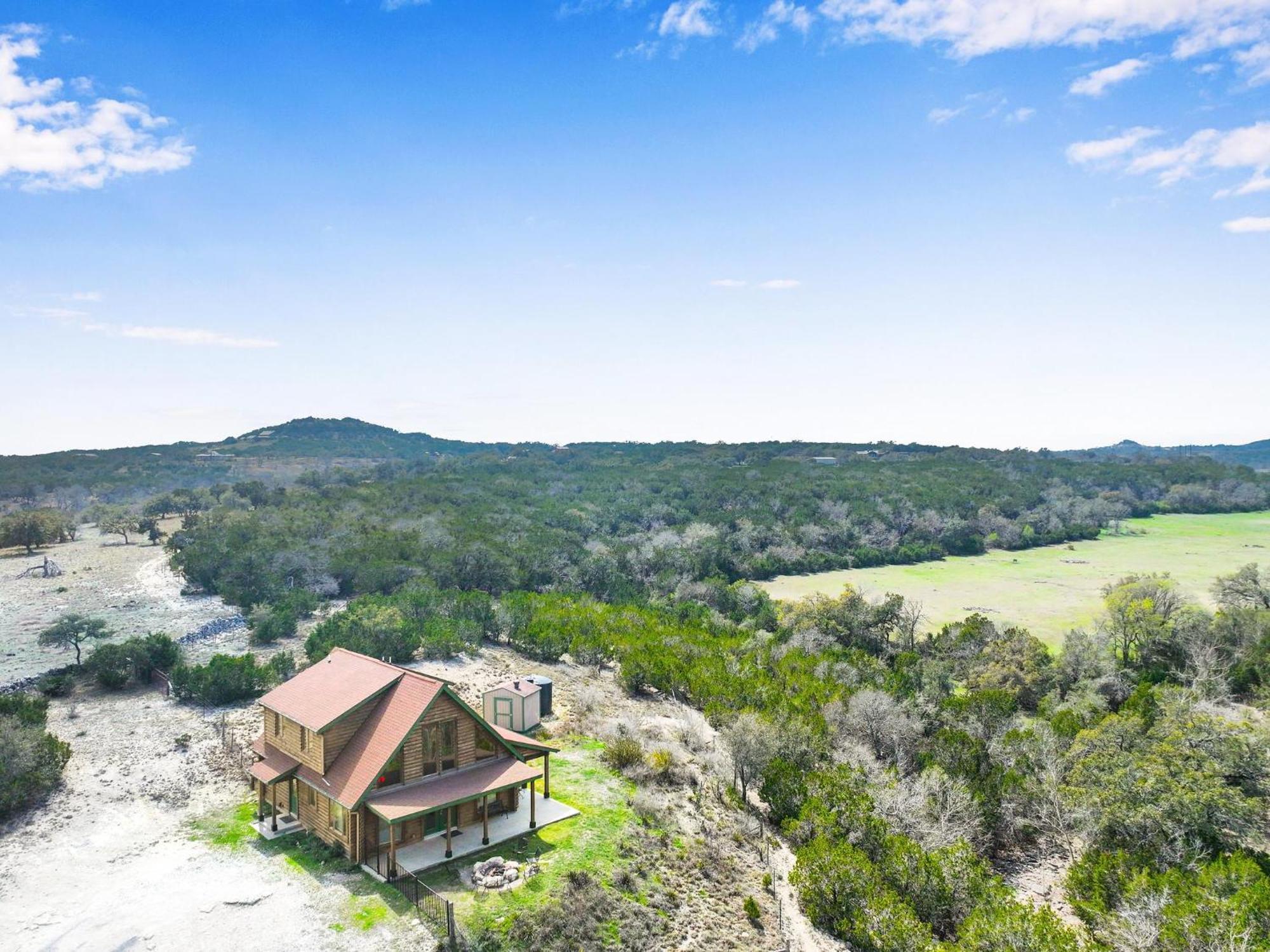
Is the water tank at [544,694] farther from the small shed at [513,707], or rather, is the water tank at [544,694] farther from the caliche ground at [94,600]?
the caliche ground at [94,600]

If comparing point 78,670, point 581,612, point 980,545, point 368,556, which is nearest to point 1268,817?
point 581,612

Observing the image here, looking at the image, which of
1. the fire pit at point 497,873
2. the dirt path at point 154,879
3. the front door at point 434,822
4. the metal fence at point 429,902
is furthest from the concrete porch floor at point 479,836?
the dirt path at point 154,879

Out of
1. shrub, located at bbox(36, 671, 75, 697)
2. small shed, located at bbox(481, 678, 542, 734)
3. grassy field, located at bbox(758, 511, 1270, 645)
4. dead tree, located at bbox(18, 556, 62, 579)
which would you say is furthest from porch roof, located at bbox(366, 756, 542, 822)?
dead tree, located at bbox(18, 556, 62, 579)

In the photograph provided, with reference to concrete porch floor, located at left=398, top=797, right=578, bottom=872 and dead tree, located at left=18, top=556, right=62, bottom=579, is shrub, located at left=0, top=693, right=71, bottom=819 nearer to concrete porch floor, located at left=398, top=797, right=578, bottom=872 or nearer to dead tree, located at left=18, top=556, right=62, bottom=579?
concrete porch floor, located at left=398, top=797, right=578, bottom=872

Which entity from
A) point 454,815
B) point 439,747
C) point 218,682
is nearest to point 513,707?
point 454,815

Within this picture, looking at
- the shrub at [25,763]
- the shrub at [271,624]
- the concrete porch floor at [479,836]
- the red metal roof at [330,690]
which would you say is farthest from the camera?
the shrub at [271,624]

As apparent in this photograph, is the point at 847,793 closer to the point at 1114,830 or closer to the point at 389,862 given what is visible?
the point at 1114,830
